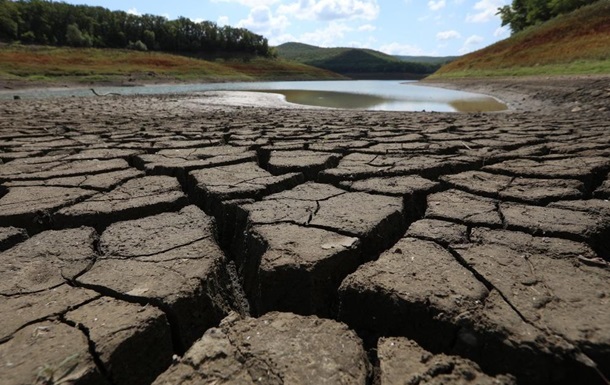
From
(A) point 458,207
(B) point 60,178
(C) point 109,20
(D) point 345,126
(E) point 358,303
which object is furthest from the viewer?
(C) point 109,20

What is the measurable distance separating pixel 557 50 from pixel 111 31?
171ft

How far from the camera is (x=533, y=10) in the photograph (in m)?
29.3

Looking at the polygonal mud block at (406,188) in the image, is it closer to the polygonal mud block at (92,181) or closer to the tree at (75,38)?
the polygonal mud block at (92,181)

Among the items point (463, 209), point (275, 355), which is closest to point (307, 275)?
point (275, 355)

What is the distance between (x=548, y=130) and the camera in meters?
3.86

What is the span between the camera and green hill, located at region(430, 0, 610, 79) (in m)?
12.9

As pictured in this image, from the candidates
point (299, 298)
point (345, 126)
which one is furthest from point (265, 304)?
point (345, 126)

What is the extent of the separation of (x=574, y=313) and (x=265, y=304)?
772 mm

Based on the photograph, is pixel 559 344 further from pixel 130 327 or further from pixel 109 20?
pixel 109 20

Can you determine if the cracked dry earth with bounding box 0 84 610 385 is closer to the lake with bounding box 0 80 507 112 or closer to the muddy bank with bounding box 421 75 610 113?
the muddy bank with bounding box 421 75 610 113

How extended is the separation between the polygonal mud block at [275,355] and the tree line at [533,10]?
3027cm

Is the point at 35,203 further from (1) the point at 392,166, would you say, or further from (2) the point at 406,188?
(1) the point at 392,166

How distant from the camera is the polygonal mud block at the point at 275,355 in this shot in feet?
2.70

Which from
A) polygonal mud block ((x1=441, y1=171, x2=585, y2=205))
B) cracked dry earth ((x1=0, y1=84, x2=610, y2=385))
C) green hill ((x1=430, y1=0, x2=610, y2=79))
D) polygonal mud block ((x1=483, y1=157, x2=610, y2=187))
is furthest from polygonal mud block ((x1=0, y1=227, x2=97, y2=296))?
green hill ((x1=430, y1=0, x2=610, y2=79))
